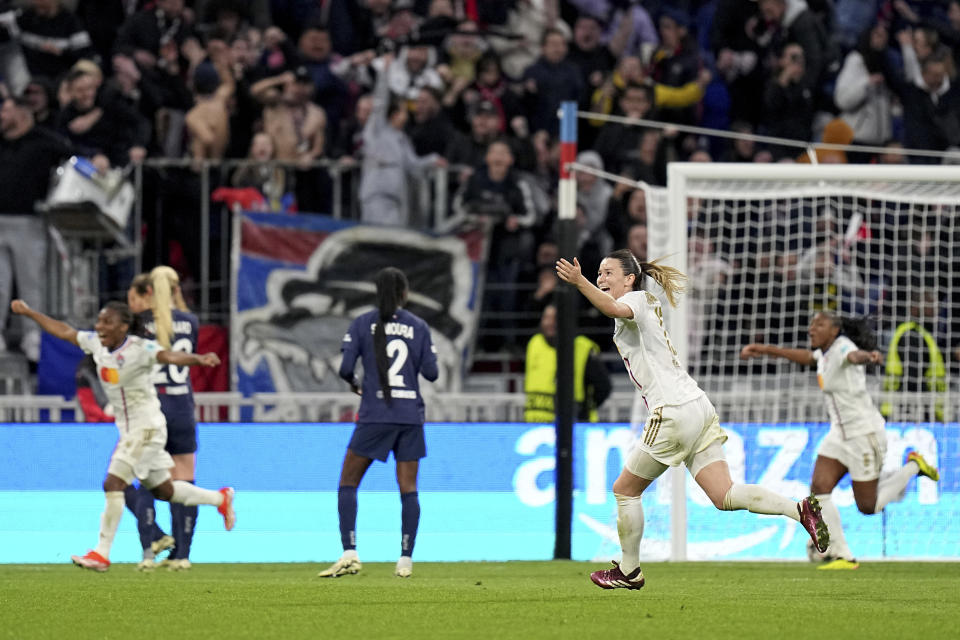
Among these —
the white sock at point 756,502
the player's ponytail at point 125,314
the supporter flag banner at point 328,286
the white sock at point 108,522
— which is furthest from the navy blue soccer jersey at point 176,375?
the white sock at point 756,502

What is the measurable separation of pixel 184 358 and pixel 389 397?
141 centimetres

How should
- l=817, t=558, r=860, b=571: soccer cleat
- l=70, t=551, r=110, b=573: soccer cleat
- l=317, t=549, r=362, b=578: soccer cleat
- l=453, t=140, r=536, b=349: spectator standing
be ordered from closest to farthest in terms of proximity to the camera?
l=317, t=549, r=362, b=578: soccer cleat, l=70, t=551, r=110, b=573: soccer cleat, l=817, t=558, r=860, b=571: soccer cleat, l=453, t=140, r=536, b=349: spectator standing

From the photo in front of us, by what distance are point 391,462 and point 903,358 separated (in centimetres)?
512

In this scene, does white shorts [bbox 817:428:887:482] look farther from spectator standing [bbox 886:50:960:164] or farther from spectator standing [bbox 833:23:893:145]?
spectator standing [bbox 833:23:893:145]

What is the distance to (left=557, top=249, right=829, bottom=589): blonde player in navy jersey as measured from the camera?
830 centimetres

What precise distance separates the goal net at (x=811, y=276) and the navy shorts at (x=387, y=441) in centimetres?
288

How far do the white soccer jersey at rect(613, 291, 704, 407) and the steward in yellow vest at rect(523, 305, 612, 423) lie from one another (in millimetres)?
5776

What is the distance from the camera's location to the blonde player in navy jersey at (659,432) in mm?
8305

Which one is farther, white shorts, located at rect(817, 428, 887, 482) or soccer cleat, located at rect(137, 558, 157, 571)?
white shorts, located at rect(817, 428, 887, 482)

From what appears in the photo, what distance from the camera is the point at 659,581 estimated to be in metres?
10.0

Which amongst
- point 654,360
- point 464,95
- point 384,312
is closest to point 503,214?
point 464,95

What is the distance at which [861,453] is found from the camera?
11.8 meters

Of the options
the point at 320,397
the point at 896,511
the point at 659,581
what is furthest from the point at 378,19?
the point at 659,581

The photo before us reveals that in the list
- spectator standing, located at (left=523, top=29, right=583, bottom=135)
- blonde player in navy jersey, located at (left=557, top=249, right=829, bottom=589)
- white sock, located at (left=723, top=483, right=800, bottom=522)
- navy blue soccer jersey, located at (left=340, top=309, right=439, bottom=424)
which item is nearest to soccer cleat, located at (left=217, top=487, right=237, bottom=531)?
navy blue soccer jersey, located at (left=340, top=309, right=439, bottom=424)
